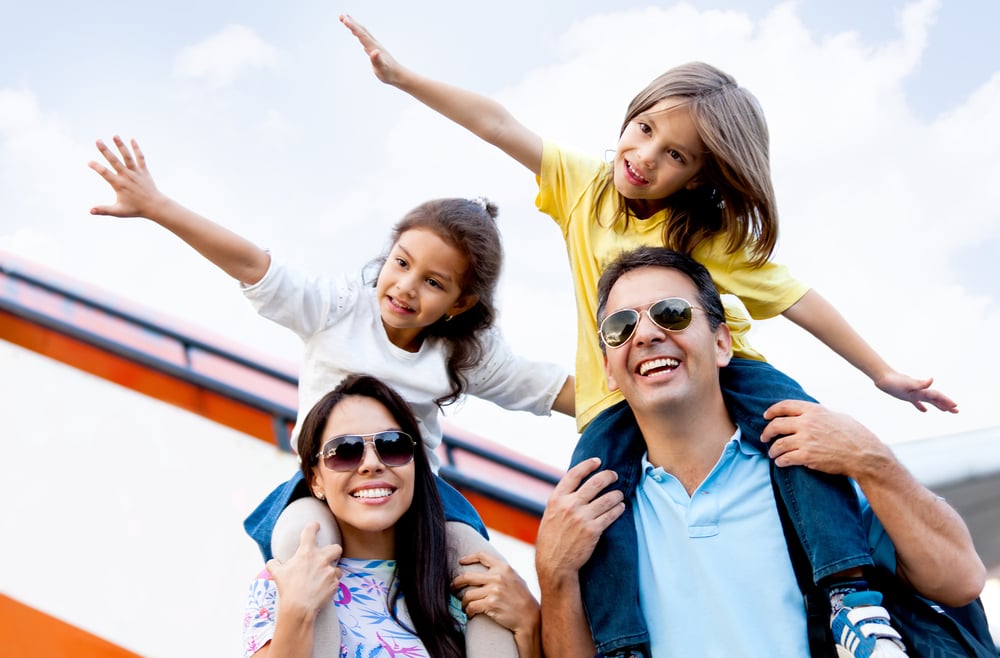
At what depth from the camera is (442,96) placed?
7.02 ft

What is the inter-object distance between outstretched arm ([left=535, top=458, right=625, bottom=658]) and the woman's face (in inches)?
12.7

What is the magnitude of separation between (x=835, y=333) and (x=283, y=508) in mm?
1417

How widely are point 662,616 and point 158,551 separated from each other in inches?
87.2

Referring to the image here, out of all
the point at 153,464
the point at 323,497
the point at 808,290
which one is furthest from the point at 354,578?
the point at 153,464

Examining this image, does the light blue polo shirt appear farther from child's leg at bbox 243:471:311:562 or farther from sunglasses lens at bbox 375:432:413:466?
child's leg at bbox 243:471:311:562

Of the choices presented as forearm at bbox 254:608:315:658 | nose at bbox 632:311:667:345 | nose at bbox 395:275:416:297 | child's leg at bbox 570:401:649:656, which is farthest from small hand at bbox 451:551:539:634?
nose at bbox 395:275:416:297

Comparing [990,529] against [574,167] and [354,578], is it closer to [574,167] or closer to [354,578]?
[574,167]

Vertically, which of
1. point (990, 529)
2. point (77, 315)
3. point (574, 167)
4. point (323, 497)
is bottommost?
point (323, 497)

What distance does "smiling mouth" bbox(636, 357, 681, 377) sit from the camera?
1744 mm

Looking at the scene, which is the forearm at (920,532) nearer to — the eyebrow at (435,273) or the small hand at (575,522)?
the small hand at (575,522)

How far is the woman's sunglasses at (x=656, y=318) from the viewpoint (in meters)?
1.76

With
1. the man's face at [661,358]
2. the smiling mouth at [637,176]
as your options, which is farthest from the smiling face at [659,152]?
the man's face at [661,358]

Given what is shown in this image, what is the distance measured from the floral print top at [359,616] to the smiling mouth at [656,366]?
659 millimetres

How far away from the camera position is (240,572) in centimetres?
313
